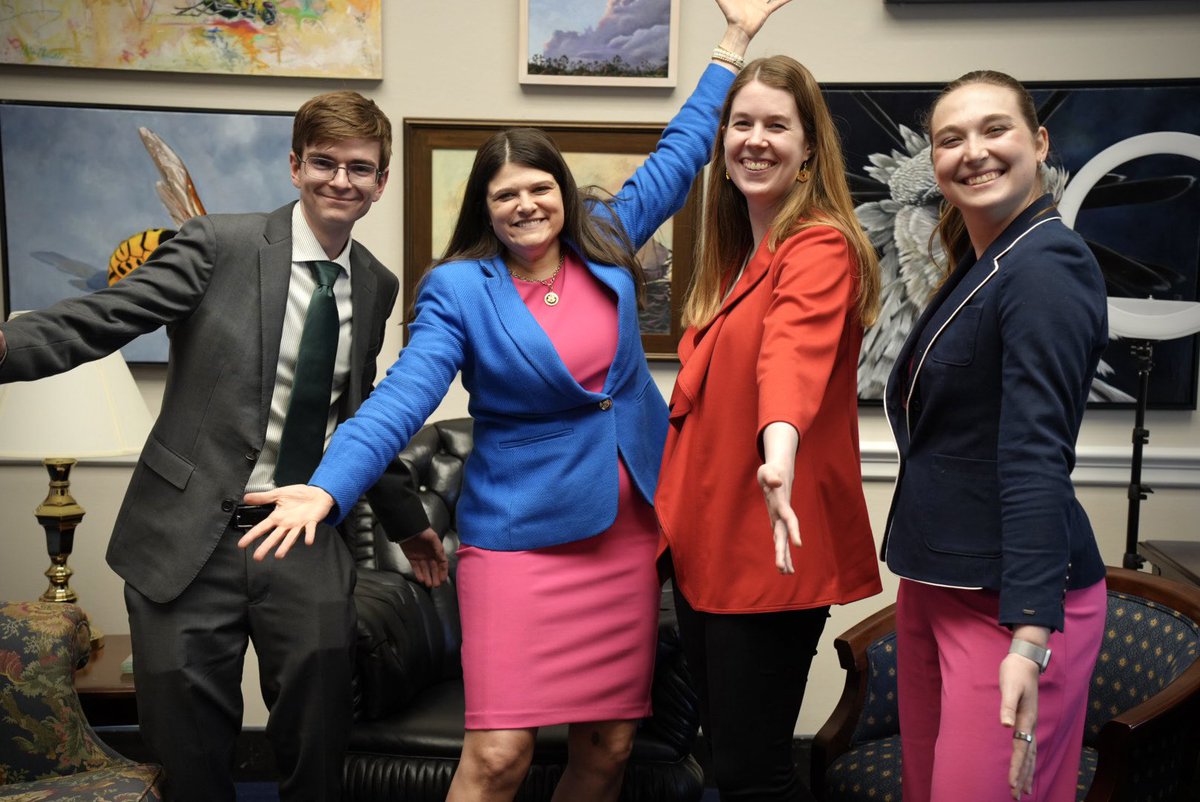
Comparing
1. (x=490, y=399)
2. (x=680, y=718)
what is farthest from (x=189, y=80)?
(x=680, y=718)

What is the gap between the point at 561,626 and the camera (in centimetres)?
206

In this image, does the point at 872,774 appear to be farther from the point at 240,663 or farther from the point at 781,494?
the point at 240,663

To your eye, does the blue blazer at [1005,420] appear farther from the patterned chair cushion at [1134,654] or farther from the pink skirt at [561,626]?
the patterned chair cushion at [1134,654]

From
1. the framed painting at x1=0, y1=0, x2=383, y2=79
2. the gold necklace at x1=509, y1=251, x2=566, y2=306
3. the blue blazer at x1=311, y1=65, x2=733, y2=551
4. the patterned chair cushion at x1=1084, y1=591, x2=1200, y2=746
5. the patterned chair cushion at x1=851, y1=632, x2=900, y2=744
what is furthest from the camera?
the framed painting at x1=0, y1=0, x2=383, y2=79

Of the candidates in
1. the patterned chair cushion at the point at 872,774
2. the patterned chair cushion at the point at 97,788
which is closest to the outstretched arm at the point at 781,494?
the patterned chair cushion at the point at 872,774

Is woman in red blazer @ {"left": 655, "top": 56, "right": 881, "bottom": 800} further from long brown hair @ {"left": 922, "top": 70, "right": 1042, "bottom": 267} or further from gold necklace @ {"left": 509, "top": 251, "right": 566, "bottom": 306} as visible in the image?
gold necklace @ {"left": 509, "top": 251, "right": 566, "bottom": 306}

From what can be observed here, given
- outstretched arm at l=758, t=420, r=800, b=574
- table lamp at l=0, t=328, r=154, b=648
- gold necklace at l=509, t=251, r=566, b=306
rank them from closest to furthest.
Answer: outstretched arm at l=758, t=420, r=800, b=574, gold necklace at l=509, t=251, r=566, b=306, table lamp at l=0, t=328, r=154, b=648

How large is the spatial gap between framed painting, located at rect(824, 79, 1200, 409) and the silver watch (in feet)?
7.36

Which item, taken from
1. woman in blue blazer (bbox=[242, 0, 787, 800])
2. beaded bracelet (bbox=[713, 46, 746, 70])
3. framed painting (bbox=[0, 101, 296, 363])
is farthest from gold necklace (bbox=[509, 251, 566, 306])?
framed painting (bbox=[0, 101, 296, 363])

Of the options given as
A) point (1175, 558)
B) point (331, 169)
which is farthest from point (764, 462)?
point (1175, 558)

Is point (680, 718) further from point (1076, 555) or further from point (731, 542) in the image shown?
point (1076, 555)

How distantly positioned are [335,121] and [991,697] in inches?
60.1

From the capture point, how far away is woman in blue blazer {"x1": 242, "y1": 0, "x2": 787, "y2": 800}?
200 centimetres

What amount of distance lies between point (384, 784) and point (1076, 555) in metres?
1.84
